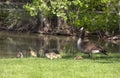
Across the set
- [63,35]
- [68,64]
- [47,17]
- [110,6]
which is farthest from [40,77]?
[47,17]

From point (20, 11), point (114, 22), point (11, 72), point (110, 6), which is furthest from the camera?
point (20, 11)

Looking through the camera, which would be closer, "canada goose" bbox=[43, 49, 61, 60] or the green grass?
the green grass

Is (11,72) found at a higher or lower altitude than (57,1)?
lower

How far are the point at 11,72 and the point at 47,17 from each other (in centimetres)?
4134

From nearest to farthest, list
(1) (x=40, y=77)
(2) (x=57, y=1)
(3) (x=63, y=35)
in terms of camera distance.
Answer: (1) (x=40, y=77), (2) (x=57, y=1), (3) (x=63, y=35)

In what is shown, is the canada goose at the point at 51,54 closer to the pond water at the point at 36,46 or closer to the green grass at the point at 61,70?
the green grass at the point at 61,70

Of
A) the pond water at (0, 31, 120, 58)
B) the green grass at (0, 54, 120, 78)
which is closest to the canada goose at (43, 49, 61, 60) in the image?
the green grass at (0, 54, 120, 78)

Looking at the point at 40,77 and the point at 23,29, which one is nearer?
the point at 40,77

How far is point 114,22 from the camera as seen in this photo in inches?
1738

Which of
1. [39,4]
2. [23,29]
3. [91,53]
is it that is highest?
[39,4]

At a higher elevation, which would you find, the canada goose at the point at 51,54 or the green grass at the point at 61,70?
the green grass at the point at 61,70

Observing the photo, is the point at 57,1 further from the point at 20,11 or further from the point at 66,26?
the point at 20,11

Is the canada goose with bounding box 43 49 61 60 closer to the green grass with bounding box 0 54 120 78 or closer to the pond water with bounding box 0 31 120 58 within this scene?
the green grass with bounding box 0 54 120 78

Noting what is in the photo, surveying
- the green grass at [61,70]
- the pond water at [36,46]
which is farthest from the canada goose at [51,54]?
the pond water at [36,46]
